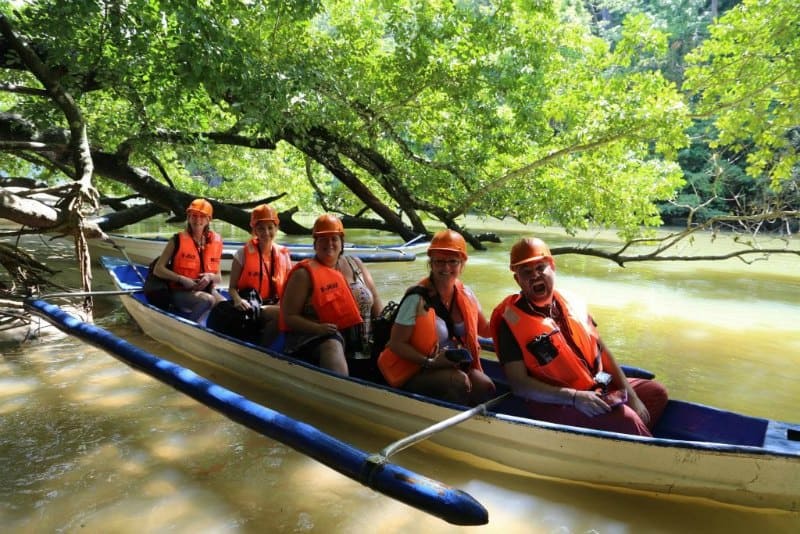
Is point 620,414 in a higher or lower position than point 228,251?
lower

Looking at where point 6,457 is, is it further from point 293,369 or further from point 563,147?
point 563,147

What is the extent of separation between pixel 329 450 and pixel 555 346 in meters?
1.32

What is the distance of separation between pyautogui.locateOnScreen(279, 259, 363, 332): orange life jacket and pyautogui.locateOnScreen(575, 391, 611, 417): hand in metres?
1.79

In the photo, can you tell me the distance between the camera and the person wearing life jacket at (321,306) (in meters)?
3.89

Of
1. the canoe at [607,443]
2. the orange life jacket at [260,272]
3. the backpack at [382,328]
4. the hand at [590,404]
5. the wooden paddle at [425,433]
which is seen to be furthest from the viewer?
the orange life jacket at [260,272]

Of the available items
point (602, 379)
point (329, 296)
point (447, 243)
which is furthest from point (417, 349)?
point (602, 379)

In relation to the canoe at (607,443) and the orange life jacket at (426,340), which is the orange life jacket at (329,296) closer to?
the canoe at (607,443)

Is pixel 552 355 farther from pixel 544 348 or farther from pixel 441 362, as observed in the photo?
pixel 441 362

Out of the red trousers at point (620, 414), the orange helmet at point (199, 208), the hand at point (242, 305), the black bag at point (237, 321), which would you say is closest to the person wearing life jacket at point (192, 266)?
the orange helmet at point (199, 208)

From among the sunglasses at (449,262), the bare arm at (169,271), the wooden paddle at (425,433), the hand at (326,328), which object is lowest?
the wooden paddle at (425,433)

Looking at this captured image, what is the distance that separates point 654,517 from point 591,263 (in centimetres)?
1179

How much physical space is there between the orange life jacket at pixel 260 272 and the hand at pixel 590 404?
10.2 feet

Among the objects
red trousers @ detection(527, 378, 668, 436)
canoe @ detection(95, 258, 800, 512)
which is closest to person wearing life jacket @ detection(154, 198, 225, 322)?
canoe @ detection(95, 258, 800, 512)

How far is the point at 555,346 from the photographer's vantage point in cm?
291
